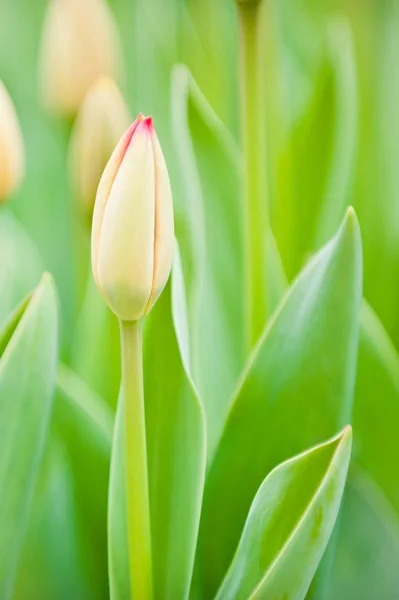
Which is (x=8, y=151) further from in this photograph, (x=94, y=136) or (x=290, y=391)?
(x=290, y=391)

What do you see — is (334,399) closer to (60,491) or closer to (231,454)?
(231,454)

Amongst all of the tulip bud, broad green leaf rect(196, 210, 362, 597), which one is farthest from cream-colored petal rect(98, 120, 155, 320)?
broad green leaf rect(196, 210, 362, 597)

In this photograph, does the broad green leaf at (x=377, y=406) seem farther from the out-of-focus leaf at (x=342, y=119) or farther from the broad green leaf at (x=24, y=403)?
the broad green leaf at (x=24, y=403)

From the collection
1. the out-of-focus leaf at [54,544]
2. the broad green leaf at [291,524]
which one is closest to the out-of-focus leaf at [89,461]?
the out-of-focus leaf at [54,544]

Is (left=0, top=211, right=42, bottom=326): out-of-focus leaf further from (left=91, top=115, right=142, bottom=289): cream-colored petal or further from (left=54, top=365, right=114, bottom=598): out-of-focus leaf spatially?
(left=91, top=115, right=142, bottom=289): cream-colored petal

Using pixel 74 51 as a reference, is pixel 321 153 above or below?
below

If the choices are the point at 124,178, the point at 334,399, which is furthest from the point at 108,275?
the point at 334,399

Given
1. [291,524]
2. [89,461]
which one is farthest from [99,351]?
[291,524]
